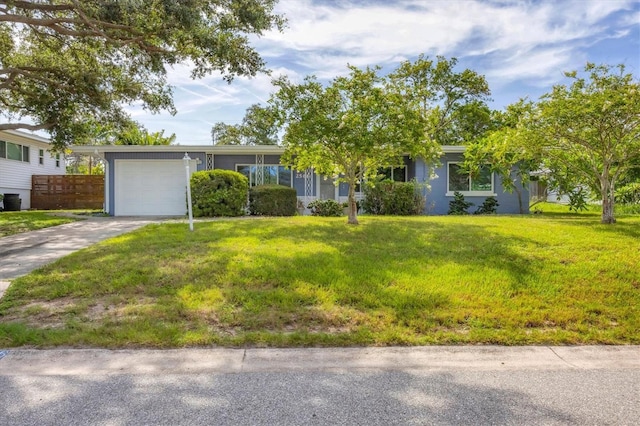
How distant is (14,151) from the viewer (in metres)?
19.7

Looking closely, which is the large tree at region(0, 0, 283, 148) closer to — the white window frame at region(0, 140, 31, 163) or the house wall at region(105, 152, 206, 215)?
the house wall at region(105, 152, 206, 215)

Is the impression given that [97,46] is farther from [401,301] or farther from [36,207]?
[36,207]

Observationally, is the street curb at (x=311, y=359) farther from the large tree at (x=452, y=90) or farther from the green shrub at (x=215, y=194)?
the large tree at (x=452, y=90)

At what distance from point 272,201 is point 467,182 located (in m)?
7.56

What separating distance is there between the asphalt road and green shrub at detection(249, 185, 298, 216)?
10.2 m

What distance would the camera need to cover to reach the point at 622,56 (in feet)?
26.2

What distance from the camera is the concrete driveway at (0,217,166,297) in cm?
591

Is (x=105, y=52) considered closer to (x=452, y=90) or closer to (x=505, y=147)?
(x=505, y=147)

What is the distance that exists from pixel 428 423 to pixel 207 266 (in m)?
3.81

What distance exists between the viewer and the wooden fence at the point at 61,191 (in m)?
21.0

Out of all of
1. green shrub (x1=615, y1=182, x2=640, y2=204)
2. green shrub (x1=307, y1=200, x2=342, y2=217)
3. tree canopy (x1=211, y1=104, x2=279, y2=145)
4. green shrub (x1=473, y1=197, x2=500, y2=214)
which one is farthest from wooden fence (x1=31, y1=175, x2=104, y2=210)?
green shrub (x1=615, y1=182, x2=640, y2=204)

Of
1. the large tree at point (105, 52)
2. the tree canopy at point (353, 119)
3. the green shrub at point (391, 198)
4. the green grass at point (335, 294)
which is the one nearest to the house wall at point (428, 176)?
the green shrub at point (391, 198)

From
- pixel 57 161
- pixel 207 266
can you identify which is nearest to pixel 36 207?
pixel 57 161

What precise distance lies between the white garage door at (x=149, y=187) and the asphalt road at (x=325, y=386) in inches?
488
